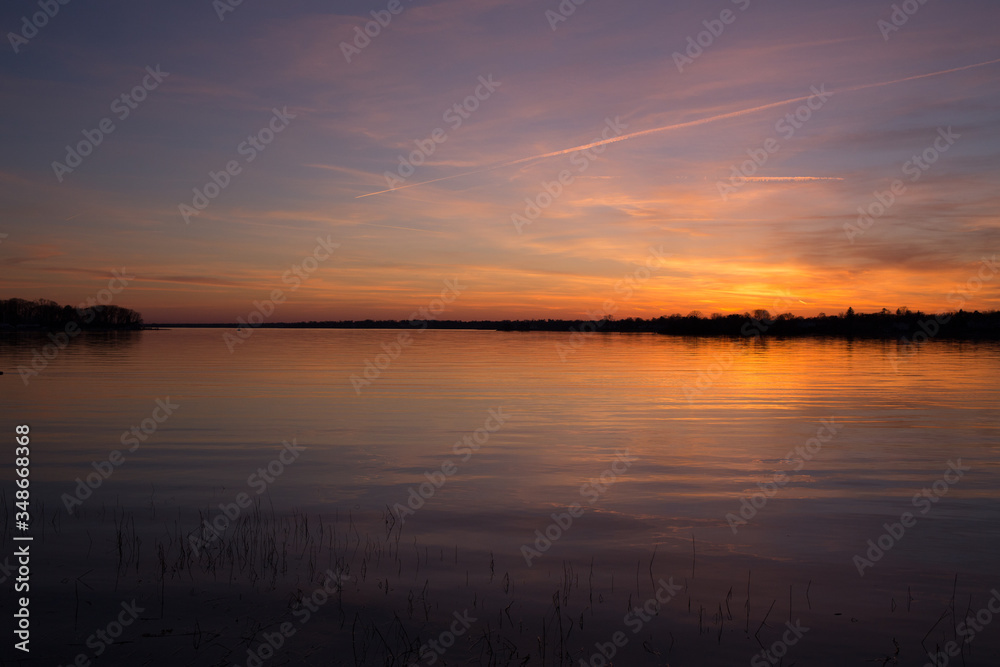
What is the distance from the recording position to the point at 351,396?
35.6 metres

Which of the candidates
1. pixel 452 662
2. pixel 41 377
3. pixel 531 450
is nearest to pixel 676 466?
pixel 531 450

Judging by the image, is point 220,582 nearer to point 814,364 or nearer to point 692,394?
point 692,394
